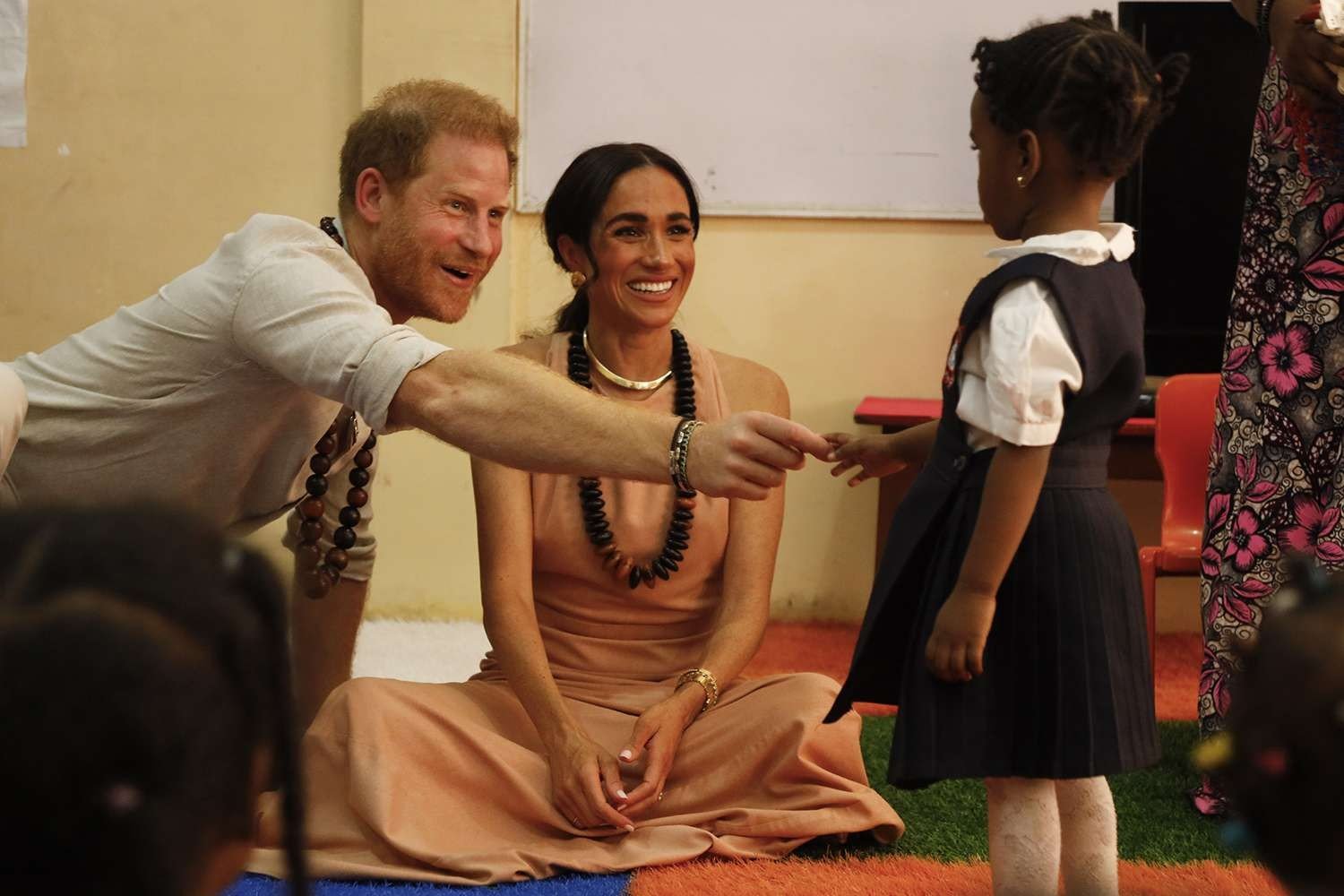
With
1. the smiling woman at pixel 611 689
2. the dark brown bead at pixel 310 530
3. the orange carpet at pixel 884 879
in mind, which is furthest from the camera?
the dark brown bead at pixel 310 530

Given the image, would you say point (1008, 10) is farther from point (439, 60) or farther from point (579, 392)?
point (579, 392)

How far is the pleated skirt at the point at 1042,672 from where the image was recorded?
1.83m

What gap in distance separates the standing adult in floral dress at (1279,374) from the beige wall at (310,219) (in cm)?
196

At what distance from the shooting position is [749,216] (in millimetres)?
4590

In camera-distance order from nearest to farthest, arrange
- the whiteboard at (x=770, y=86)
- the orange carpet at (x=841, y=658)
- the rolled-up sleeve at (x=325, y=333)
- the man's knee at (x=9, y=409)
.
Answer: the rolled-up sleeve at (x=325, y=333), the man's knee at (x=9, y=409), the orange carpet at (x=841, y=658), the whiteboard at (x=770, y=86)

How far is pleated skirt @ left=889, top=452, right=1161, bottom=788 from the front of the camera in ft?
6.02

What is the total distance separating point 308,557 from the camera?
282 centimetres

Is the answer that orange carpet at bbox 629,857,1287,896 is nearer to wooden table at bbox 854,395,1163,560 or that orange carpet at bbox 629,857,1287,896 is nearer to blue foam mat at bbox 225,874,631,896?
blue foam mat at bbox 225,874,631,896

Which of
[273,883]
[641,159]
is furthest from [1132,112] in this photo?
[273,883]

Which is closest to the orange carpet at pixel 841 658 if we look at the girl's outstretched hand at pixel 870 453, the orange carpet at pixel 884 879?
the orange carpet at pixel 884 879

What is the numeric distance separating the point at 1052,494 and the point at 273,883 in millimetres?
1317

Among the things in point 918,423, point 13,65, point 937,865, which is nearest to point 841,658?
point 918,423

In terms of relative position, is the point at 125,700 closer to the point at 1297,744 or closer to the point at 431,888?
the point at 1297,744

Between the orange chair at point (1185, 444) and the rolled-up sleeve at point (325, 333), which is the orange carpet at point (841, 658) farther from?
the rolled-up sleeve at point (325, 333)
